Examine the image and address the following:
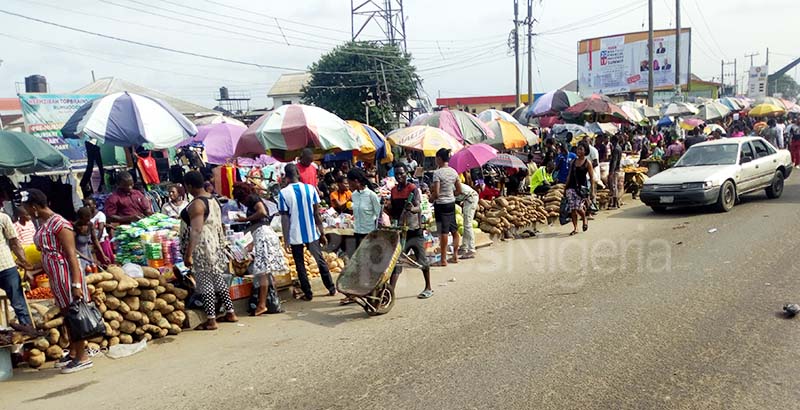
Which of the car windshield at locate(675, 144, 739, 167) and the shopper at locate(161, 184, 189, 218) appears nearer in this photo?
the shopper at locate(161, 184, 189, 218)

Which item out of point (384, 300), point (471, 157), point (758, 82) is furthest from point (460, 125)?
point (758, 82)

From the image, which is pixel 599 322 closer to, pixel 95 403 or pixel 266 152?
pixel 95 403

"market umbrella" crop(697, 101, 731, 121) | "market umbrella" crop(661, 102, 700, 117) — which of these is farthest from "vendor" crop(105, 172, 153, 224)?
"market umbrella" crop(697, 101, 731, 121)

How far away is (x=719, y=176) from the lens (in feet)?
41.5

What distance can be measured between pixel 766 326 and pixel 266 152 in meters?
7.52

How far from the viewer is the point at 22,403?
4941 millimetres

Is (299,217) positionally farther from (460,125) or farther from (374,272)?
(460,125)

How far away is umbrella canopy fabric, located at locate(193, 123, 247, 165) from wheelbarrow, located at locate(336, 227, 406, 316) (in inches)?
289

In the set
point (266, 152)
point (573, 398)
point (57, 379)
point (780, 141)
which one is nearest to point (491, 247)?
point (266, 152)

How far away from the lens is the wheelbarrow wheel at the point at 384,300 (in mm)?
6971

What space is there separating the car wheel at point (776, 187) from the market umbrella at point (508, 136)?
581cm

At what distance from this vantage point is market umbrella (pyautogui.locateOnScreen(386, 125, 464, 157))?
12594 millimetres

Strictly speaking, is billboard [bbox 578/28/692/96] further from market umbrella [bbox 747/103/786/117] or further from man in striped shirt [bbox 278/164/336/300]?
man in striped shirt [bbox 278/164/336/300]

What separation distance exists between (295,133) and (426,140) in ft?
12.3
